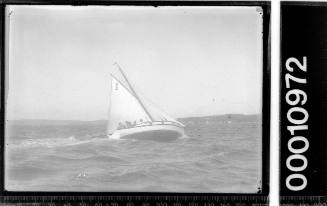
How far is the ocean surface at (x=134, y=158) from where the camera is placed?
200 centimetres

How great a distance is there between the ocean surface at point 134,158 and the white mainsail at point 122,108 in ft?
0.20

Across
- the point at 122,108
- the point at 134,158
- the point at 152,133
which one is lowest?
the point at 134,158

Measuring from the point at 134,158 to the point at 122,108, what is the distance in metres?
0.21

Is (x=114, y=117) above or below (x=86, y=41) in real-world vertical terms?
below

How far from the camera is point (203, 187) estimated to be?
6.61ft

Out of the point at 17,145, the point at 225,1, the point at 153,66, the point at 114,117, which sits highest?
the point at 225,1

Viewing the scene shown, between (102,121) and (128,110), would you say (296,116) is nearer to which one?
(128,110)

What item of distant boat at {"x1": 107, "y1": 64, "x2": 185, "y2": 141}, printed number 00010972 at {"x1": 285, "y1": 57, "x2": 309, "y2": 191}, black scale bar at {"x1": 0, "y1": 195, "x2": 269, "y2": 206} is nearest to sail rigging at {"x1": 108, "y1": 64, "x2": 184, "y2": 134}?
distant boat at {"x1": 107, "y1": 64, "x2": 185, "y2": 141}

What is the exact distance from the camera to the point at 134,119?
2041 millimetres

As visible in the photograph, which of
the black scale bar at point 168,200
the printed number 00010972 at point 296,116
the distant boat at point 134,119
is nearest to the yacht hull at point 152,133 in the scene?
the distant boat at point 134,119

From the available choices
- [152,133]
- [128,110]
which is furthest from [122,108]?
[152,133]

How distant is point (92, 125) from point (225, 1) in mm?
752

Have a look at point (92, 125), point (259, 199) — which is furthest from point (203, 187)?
point (92, 125)

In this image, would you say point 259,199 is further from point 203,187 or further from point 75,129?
point 75,129
